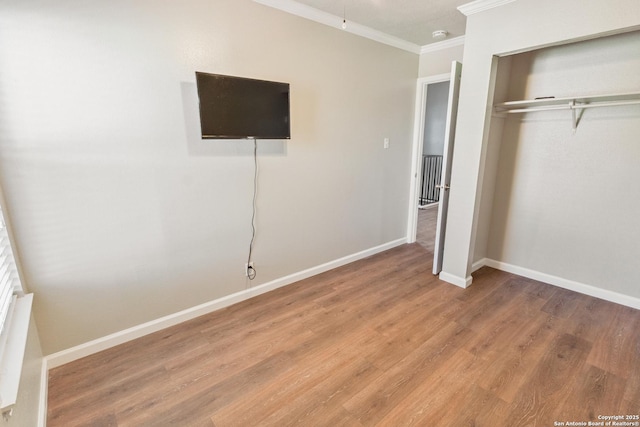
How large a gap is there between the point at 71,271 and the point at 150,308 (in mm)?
573

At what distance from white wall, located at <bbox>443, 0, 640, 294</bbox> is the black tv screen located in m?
1.66

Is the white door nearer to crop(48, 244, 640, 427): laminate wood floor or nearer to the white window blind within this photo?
crop(48, 244, 640, 427): laminate wood floor

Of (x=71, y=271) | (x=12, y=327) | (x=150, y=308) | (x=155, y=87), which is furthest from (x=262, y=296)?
(x=155, y=87)

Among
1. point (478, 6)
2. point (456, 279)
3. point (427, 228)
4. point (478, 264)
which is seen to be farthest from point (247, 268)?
point (427, 228)

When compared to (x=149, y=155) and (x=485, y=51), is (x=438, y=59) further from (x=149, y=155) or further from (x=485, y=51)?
(x=149, y=155)

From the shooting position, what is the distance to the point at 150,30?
1.97 metres

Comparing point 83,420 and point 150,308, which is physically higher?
point 150,308

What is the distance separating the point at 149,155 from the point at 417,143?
124 inches

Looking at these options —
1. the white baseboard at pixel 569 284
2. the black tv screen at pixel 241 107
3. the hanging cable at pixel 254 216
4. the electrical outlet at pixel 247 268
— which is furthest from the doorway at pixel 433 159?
the electrical outlet at pixel 247 268

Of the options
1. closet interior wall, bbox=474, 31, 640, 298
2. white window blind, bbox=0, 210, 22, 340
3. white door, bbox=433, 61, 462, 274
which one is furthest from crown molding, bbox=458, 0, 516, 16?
white window blind, bbox=0, 210, 22, 340

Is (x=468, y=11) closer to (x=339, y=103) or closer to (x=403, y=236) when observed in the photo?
(x=339, y=103)

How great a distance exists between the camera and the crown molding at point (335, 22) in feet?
8.22

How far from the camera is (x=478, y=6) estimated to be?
2523 mm

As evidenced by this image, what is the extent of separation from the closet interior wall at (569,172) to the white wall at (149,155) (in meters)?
1.65
